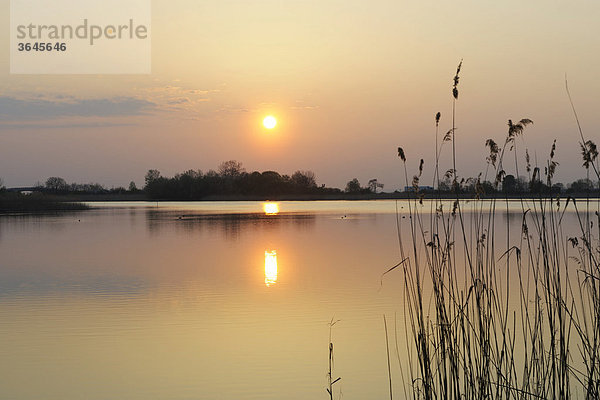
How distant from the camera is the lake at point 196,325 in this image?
5984 mm

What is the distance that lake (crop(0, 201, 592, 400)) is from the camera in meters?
5.98

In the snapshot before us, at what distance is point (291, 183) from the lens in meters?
106

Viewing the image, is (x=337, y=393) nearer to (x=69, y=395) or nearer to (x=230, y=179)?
(x=69, y=395)

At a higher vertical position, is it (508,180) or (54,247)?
(508,180)

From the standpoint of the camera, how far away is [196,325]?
8273 millimetres

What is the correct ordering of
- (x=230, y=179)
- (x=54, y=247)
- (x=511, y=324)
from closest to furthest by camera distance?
(x=511, y=324), (x=54, y=247), (x=230, y=179)

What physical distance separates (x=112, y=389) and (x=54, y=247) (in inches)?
576

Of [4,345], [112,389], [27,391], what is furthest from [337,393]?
[4,345]

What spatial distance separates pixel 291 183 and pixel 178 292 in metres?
95.1

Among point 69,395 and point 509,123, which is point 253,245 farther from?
point 509,123

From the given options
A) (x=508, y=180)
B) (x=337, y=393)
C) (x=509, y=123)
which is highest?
(x=509, y=123)

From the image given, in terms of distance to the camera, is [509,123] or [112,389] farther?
[112,389]

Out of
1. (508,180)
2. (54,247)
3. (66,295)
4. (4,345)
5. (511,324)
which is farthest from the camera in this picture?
(54,247)

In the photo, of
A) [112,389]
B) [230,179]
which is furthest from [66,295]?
[230,179]
